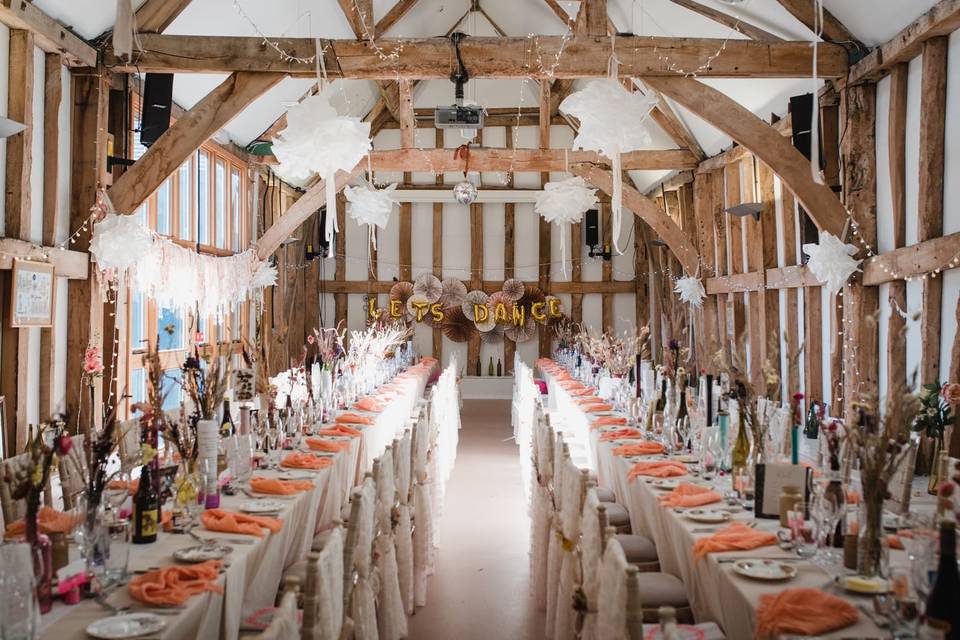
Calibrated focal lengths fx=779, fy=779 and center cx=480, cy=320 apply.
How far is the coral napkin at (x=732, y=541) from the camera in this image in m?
2.49

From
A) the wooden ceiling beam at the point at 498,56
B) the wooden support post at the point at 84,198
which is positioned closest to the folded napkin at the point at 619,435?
the wooden ceiling beam at the point at 498,56

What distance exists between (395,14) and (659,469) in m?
6.76

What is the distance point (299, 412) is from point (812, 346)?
4.75 meters

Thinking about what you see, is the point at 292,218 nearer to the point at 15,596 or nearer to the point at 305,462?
the point at 305,462

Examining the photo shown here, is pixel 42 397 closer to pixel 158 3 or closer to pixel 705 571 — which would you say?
pixel 158 3

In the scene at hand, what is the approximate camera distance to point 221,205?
30.6 feet

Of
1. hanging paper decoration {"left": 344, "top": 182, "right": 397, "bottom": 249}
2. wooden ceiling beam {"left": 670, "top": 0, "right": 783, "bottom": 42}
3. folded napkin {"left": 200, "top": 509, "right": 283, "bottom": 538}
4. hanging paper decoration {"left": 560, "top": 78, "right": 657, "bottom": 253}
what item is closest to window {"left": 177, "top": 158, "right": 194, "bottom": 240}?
hanging paper decoration {"left": 344, "top": 182, "right": 397, "bottom": 249}

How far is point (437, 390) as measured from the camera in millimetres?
6543

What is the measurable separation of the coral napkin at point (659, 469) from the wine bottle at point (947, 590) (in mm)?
1884

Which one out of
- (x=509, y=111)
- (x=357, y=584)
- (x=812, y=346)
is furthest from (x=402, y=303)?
(x=357, y=584)

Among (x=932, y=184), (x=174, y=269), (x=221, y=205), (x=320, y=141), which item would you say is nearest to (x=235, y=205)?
(x=221, y=205)

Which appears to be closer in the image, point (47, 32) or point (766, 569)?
point (766, 569)

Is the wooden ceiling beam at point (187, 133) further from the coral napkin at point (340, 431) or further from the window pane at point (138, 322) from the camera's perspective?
the coral napkin at point (340, 431)

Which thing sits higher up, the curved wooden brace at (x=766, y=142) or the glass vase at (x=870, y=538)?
the curved wooden brace at (x=766, y=142)
